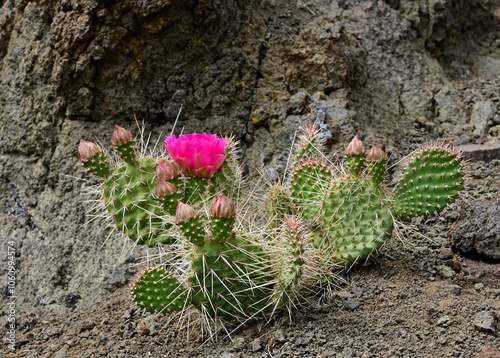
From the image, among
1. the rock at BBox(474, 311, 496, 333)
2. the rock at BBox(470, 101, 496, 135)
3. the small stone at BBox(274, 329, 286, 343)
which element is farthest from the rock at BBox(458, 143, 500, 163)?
the small stone at BBox(274, 329, 286, 343)

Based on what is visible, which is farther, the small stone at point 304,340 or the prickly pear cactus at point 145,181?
the prickly pear cactus at point 145,181

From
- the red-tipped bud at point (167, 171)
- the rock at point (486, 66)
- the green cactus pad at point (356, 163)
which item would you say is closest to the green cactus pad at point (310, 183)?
the green cactus pad at point (356, 163)

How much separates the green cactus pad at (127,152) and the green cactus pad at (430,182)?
130 centimetres

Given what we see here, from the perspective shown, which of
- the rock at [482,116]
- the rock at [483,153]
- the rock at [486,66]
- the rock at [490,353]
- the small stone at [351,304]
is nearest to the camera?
the rock at [490,353]

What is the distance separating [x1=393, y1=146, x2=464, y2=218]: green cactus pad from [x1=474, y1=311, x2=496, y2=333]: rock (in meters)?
0.53

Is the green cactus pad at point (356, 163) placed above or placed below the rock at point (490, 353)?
above

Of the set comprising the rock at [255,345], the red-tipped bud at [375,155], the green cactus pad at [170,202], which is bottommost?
the rock at [255,345]

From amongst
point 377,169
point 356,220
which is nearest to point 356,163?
point 377,169

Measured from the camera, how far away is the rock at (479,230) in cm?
248

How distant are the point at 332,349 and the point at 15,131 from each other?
265cm

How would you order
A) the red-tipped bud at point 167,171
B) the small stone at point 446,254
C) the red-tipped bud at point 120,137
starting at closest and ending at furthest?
the red-tipped bud at point 167,171 < the red-tipped bud at point 120,137 < the small stone at point 446,254

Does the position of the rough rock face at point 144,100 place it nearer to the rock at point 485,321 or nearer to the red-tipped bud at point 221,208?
the red-tipped bud at point 221,208

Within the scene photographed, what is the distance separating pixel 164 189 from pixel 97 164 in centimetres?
44

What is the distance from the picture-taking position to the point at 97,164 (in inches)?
99.1
